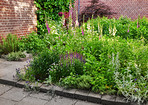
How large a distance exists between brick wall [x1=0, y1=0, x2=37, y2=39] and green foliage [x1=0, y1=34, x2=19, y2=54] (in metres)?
0.21

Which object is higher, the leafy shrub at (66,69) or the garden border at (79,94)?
the leafy shrub at (66,69)

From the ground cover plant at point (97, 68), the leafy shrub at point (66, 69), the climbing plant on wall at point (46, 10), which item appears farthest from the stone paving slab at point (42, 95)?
the climbing plant on wall at point (46, 10)

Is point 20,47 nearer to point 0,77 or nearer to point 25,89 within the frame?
point 0,77

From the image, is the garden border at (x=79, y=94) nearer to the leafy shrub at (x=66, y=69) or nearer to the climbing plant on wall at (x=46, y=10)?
the leafy shrub at (x=66, y=69)

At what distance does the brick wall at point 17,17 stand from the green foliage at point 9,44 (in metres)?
0.21

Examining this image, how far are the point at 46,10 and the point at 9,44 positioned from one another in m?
2.56

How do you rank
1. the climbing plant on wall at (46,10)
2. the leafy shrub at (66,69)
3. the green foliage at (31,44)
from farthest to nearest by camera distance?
the climbing plant on wall at (46,10)
the green foliage at (31,44)
the leafy shrub at (66,69)

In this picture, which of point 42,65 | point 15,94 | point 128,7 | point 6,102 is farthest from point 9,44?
point 128,7

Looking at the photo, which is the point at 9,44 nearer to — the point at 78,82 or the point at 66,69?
the point at 66,69

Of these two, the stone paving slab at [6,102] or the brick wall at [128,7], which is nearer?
the stone paving slab at [6,102]

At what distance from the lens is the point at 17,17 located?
588 centimetres

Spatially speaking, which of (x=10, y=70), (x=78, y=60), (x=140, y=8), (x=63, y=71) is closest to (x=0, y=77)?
(x=10, y=70)

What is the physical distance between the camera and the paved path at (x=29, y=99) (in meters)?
2.74

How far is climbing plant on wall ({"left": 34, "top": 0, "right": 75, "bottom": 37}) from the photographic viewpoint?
678cm
